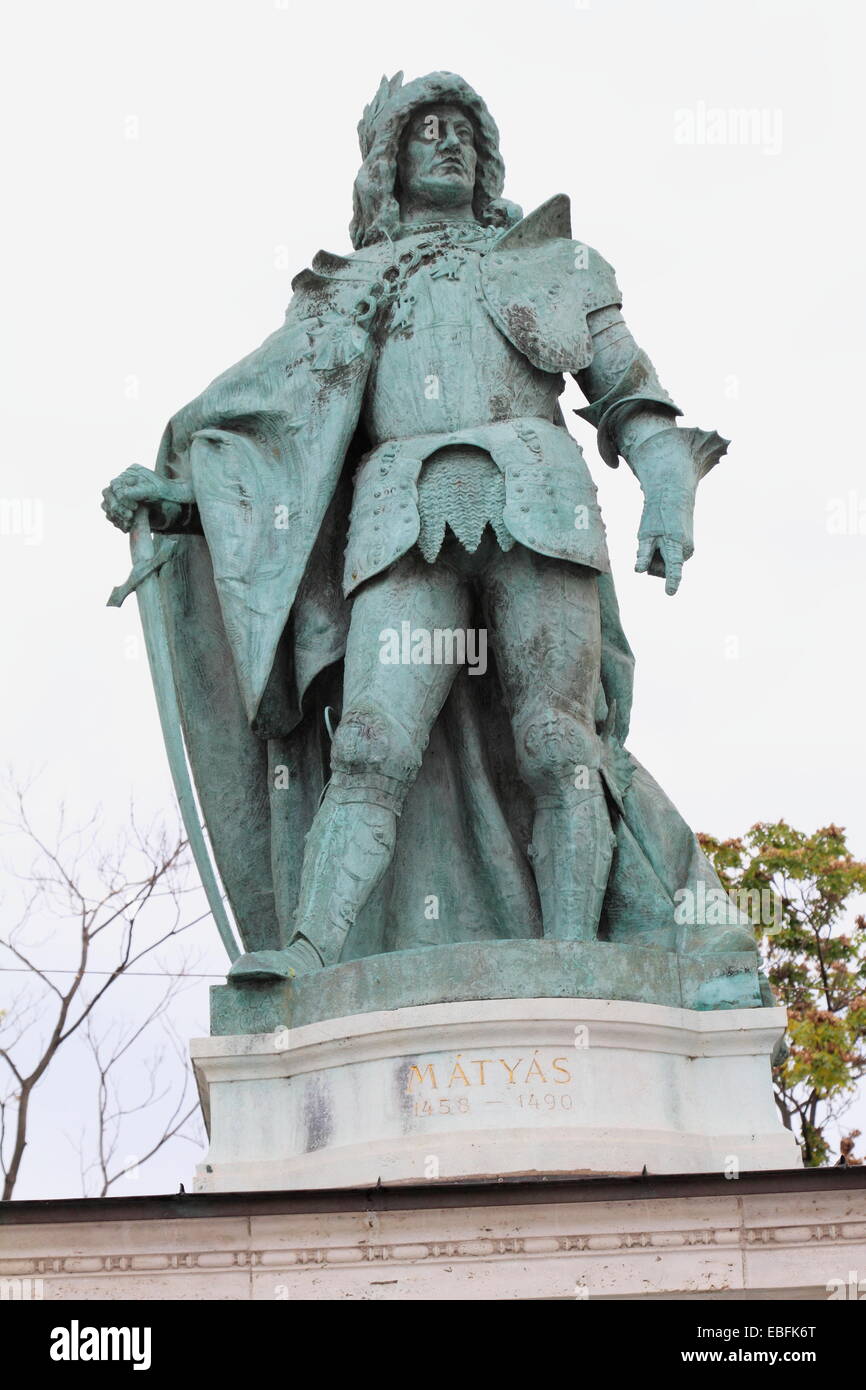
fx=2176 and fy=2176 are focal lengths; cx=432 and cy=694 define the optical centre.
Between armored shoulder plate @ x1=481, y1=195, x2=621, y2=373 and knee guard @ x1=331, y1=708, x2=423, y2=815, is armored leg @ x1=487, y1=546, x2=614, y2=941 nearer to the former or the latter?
knee guard @ x1=331, y1=708, x2=423, y2=815

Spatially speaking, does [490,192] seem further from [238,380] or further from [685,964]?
[685,964]

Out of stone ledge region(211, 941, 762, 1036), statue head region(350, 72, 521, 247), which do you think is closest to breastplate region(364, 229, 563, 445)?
statue head region(350, 72, 521, 247)

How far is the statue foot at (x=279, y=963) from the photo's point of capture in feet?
29.0

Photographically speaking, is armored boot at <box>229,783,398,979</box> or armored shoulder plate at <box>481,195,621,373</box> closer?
armored boot at <box>229,783,398,979</box>

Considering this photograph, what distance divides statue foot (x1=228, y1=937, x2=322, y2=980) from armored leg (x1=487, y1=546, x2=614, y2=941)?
108 centimetres

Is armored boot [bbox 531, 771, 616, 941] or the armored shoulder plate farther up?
the armored shoulder plate

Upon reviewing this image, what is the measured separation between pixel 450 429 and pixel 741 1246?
4116 millimetres

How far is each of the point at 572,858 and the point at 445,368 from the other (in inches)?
94.8

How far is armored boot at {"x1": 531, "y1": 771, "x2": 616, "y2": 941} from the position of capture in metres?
9.38

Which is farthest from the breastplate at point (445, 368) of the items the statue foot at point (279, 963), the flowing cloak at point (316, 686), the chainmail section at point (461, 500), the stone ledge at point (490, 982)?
the stone ledge at point (490, 982)

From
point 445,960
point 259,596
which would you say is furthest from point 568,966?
point 259,596

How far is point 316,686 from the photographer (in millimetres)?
10164

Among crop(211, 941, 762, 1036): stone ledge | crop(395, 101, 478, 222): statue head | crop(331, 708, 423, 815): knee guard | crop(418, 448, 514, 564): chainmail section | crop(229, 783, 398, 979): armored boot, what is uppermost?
crop(395, 101, 478, 222): statue head

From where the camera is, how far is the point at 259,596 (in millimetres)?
9930
